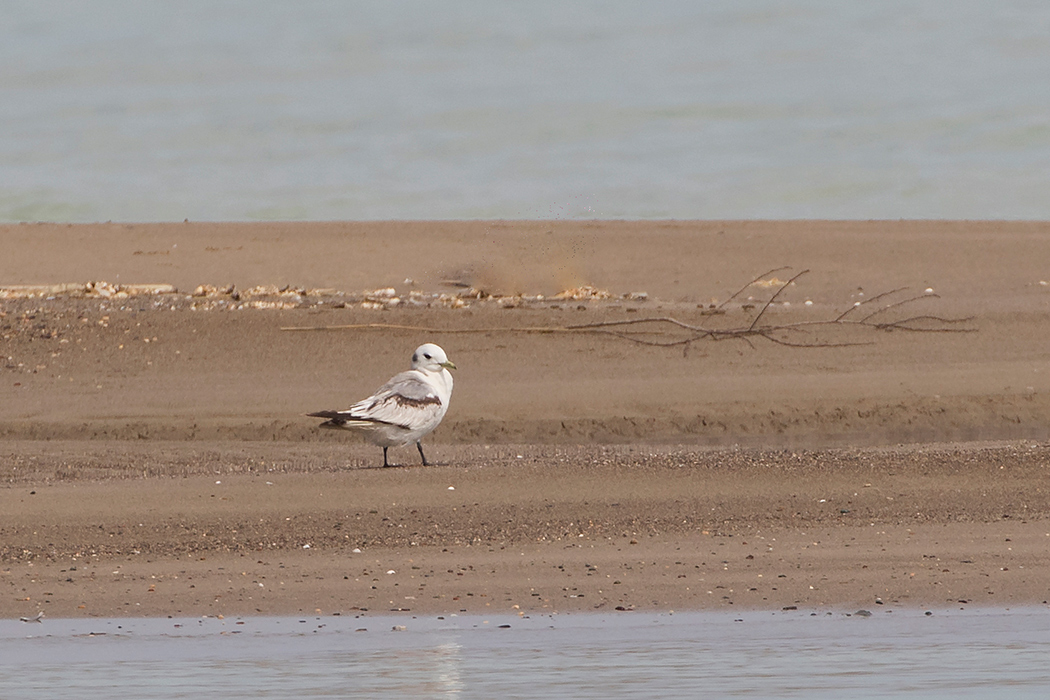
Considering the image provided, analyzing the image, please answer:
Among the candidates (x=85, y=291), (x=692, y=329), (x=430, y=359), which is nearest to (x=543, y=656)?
(x=430, y=359)

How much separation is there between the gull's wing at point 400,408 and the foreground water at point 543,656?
13.8 feet

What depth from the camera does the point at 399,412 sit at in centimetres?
1205

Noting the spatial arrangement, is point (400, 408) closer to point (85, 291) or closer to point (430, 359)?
point (430, 359)

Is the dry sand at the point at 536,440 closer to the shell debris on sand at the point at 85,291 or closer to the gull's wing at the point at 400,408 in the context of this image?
the shell debris on sand at the point at 85,291

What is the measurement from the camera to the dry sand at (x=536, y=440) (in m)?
8.62

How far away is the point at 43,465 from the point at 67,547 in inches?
136

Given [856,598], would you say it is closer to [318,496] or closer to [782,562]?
[782,562]

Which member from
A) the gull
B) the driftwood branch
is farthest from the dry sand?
the gull

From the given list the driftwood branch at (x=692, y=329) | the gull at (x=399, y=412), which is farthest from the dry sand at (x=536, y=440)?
the gull at (x=399, y=412)

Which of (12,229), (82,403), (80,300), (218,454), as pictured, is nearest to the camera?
(218,454)

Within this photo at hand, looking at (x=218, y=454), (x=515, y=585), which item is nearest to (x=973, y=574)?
(x=515, y=585)

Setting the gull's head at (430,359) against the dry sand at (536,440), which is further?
the gull's head at (430,359)

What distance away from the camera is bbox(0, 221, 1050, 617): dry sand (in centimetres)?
862

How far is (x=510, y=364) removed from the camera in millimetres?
17297
